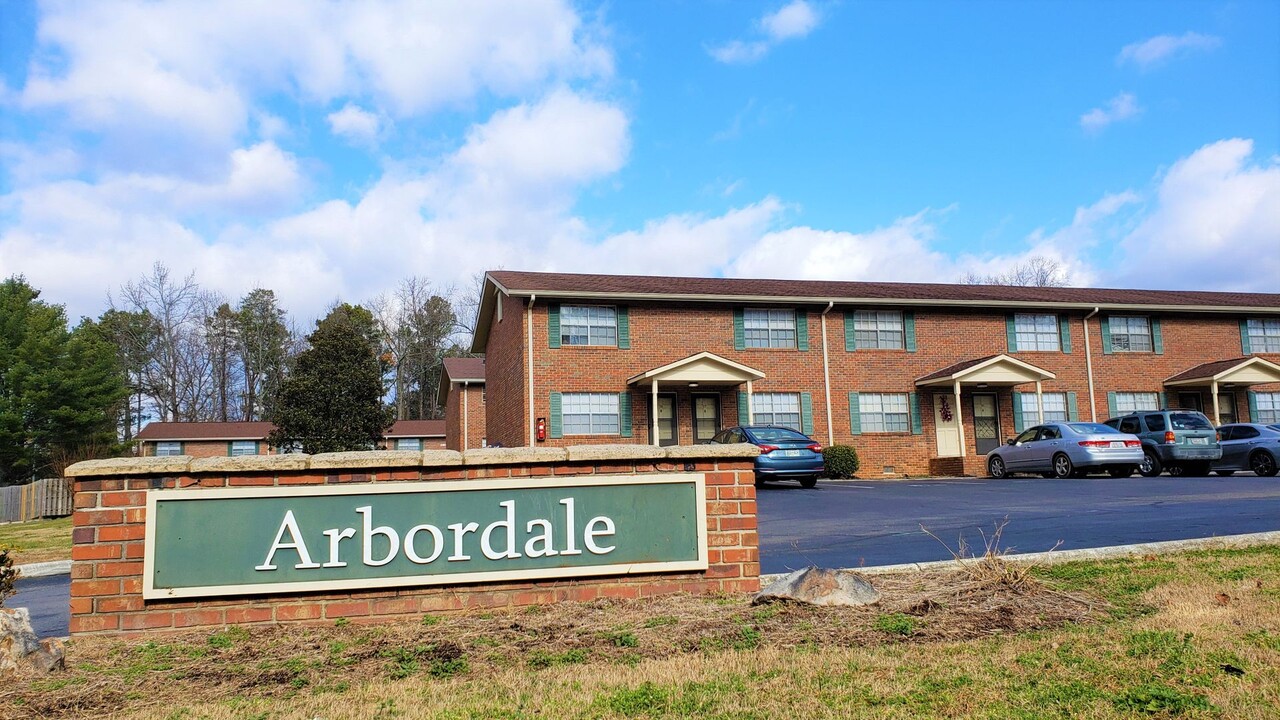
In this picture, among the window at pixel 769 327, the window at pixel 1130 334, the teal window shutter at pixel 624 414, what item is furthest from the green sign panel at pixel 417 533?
the window at pixel 1130 334

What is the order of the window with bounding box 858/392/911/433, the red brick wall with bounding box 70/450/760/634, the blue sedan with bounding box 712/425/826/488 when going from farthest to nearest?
the window with bounding box 858/392/911/433 → the blue sedan with bounding box 712/425/826/488 → the red brick wall with bounding box 70/450/760/634

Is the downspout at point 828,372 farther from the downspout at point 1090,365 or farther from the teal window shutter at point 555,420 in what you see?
the downspout at point 1090,365

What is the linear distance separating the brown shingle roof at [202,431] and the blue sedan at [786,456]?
106 ft

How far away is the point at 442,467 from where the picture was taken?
536cm

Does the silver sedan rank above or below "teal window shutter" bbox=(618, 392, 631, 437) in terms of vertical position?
below

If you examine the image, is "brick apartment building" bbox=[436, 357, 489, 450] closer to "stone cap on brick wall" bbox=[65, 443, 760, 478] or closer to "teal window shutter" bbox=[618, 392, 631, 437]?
"teal window shutter" bbox=[618, 392, 631, 437]

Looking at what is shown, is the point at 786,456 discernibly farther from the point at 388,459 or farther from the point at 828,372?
the point at 388,459

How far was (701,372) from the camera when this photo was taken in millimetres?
22422

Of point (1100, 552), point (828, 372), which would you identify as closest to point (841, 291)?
point (828, 372)

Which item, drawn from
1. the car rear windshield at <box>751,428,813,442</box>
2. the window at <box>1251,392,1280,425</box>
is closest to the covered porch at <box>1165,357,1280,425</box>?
the window at <box>1251,392,1280,425</box>

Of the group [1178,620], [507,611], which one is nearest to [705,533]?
[507,611]

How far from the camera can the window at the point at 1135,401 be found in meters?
26.8

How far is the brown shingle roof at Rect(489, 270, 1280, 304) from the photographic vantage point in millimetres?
23922

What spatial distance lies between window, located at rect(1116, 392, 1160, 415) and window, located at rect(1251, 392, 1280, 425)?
352 centimetres
